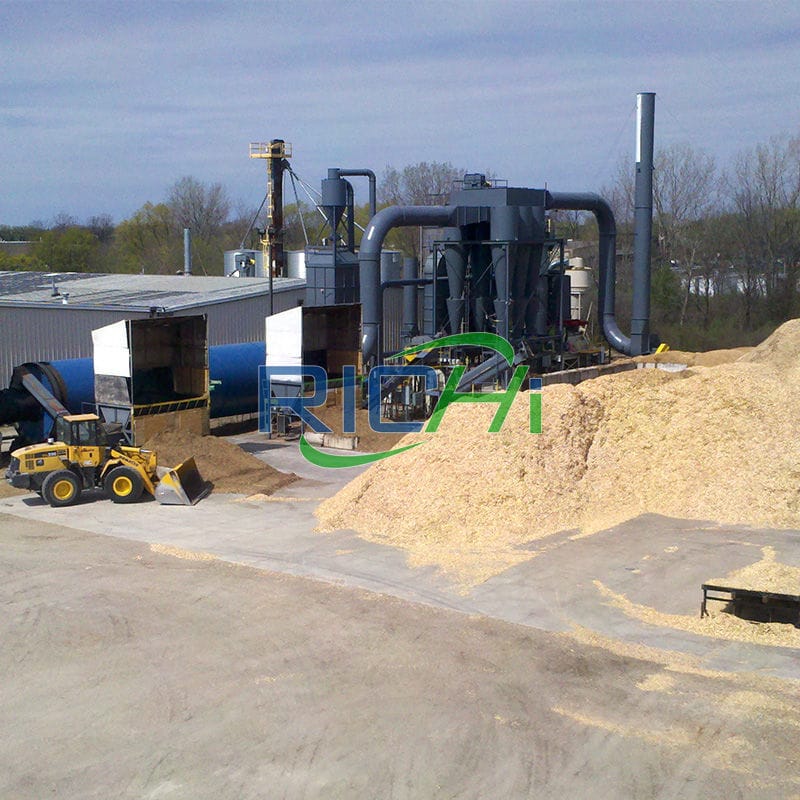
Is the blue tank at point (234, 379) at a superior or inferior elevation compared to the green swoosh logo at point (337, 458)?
superior

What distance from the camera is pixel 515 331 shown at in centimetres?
3338

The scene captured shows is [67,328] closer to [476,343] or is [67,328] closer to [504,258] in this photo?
[476,343]

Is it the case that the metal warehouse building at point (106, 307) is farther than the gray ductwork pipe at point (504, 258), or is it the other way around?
the gray ductwork pipe at point (504, 258)

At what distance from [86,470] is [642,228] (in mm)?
25910

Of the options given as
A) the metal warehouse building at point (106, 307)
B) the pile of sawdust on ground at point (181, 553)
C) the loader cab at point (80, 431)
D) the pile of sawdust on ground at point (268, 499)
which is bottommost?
the pile of sawdust on ground at point (181, 553)

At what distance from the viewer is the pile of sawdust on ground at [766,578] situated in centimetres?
1305

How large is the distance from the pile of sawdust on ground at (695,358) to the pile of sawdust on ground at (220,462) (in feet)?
62.7

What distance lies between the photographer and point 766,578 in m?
13.4

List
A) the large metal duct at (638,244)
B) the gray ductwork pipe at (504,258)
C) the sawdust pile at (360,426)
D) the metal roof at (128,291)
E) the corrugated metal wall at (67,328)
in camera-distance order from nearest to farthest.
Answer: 1. the sawdust pile at (360,426)
2. the corrugated metal wall at (67,328)
3. the metal roof at (128,291)
4. the gray ductwork pipe at (504,258)
5. the large metal duct at (638,244)

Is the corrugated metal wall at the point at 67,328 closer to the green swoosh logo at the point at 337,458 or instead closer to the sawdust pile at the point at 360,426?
the sawdust pile at the point at 360,426

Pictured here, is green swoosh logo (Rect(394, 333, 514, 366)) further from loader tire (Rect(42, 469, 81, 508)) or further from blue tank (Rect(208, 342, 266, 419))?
loader tire (Rect(42, 469, 81, 508))

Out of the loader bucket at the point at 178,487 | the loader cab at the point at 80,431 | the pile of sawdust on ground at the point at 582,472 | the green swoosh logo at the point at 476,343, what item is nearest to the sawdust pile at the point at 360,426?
the green swoosh logo at the point at 476,343

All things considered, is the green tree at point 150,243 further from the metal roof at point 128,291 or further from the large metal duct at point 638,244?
the large metal duct at point 638,244

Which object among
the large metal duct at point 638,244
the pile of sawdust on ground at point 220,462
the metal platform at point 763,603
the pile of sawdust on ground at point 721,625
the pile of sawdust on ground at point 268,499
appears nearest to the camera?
the pile of sawdust on ground at point 721,625
